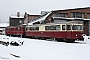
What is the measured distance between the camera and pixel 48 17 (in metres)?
45.0

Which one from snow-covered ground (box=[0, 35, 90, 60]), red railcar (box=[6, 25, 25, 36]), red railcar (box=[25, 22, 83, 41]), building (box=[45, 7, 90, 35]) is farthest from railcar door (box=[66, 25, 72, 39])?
building (box=[45, 7, 90, 35])

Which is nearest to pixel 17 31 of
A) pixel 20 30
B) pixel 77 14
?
pixel 20 30

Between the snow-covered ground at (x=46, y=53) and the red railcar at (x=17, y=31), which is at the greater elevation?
the red railcar at (x=17, y=31)

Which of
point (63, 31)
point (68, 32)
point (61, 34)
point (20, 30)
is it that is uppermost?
point (20, 30)

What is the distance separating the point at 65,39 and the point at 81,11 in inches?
941

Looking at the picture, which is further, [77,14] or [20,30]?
[77,14]

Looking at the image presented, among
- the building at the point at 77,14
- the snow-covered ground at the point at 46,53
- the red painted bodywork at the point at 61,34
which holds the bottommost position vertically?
the snow-covered ground at the point at 46,53

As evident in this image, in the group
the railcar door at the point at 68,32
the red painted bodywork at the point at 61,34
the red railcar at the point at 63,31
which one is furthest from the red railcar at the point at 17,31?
the railcar door at the point at 68,32

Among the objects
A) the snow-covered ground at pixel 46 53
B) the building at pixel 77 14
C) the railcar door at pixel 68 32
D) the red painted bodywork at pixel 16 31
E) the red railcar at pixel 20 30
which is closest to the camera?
the snow-covered ground at pixel 46 53

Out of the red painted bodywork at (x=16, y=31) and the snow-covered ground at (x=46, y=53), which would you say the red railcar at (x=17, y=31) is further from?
the snow-covered ground at (x=46, y=53)

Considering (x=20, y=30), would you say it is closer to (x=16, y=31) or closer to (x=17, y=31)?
(x=17, y=31)

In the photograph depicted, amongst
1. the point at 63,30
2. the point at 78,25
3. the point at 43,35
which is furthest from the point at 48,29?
the point at 78,25

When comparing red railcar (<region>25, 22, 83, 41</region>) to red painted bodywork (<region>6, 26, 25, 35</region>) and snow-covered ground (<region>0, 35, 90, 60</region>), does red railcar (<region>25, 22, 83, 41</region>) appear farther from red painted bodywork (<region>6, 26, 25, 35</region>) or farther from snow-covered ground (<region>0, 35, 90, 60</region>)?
red painted bodywork (<region>6, 26, 25, 35</region>)

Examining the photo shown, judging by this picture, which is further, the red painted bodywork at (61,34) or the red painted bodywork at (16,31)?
the red painted bodywork at (16,31)
